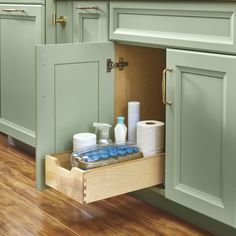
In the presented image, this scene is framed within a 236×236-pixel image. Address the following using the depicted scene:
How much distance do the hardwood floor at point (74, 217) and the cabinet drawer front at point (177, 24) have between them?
666 mm

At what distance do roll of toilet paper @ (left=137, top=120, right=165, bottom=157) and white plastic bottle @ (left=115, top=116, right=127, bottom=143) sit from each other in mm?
100

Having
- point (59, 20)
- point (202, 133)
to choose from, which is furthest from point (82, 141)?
point (59, 20)

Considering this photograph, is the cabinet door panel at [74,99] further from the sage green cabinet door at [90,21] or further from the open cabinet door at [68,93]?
the sage green cabinet door at [90,21]

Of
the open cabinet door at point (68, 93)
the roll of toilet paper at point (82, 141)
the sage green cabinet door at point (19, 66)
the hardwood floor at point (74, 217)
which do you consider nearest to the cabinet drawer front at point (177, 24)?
the open cabinet door at point (68, 93)

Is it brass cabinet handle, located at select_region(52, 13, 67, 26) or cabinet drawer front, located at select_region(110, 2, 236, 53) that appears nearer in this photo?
cabinet drawer front, located at select_region(110, 2, 236, 53)

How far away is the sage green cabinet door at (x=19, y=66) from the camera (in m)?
2.61

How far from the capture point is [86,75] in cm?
217

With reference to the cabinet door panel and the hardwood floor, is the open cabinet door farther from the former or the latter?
the hardwood floor

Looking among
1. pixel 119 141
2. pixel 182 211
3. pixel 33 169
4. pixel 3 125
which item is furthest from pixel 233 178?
pixel 3 125

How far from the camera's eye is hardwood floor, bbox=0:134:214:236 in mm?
1955

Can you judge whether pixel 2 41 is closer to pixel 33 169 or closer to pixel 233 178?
pixel 33 169

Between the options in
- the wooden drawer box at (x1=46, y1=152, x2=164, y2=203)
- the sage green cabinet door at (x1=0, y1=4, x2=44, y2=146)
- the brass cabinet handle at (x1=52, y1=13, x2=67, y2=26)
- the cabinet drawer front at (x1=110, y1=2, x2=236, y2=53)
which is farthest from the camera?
the sage green cabinet door at (x1=0, y1=4, x2=44, y2=146)

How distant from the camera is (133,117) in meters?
2.23

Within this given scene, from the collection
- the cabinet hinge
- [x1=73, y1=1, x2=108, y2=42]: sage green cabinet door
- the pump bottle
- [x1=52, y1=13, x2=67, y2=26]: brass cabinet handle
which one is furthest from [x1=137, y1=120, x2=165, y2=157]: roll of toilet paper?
[x1=52, y1=13, x2=67, y2=26]: brass cabinet handle
